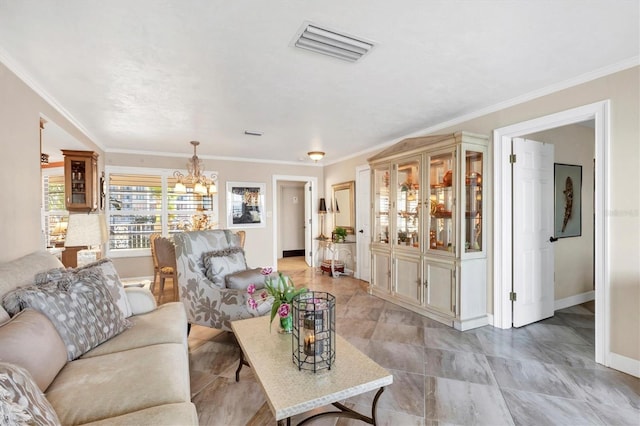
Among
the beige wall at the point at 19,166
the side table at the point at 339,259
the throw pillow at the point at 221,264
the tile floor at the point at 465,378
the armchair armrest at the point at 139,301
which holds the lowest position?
the tile floor at the point at 465,378

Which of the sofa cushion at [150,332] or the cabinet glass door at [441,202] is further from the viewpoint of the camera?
the cabinet glass door at [441,202]

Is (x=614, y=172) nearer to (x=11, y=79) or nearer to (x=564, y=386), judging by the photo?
(x=564, y=386)

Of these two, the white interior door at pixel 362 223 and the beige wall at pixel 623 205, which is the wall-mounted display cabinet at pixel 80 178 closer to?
the white interior door at pixel 362 223

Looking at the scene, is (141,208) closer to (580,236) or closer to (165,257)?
(165,257)

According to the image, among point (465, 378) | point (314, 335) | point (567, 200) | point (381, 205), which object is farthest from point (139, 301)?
point (567, 200)

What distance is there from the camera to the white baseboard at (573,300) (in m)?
3.97

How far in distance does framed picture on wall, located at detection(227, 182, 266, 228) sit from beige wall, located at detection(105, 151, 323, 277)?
0.30 feet

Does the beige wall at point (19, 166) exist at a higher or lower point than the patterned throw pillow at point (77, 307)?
higher

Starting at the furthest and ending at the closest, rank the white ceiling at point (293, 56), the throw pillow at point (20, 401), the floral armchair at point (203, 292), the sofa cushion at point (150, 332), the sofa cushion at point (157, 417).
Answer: the floral armchair at point (203, 292) < the sofa cushion at point (150, 332) < the white ceiling at point (293, 56) < the sofa cushion at point (157, 417) < the throw pillow at point (20, 401)

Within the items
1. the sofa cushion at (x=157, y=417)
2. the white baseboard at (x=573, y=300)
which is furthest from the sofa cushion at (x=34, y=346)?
the white baseboard at (x=573, y=300)

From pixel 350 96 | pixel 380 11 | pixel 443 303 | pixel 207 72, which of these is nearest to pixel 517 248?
pixel 443 303

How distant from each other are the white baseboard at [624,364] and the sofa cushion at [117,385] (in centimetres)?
313

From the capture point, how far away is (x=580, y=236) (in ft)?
13.8

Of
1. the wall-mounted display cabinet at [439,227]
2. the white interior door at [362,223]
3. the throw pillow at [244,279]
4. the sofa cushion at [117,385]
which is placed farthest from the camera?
the white interior door at [362,223]
